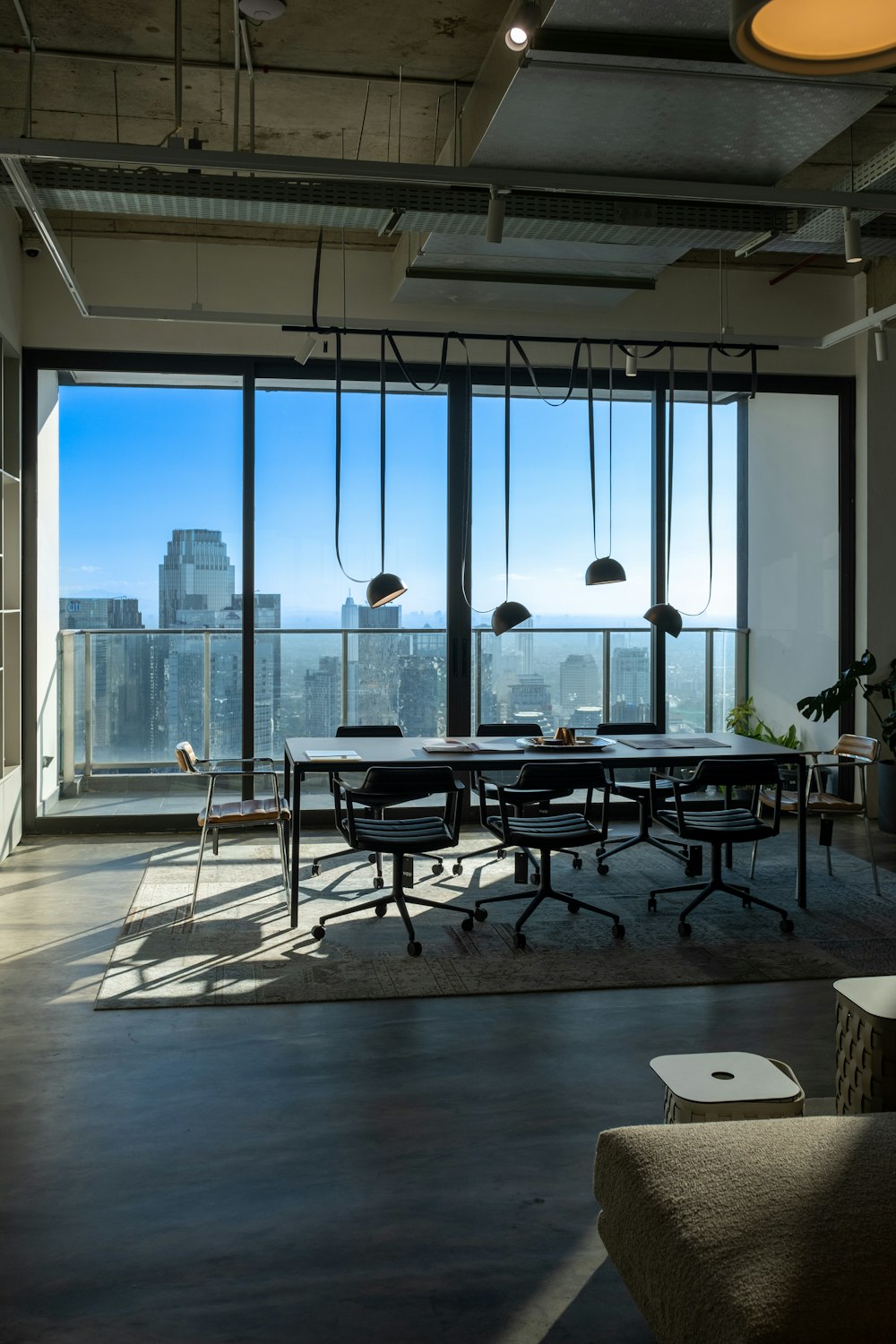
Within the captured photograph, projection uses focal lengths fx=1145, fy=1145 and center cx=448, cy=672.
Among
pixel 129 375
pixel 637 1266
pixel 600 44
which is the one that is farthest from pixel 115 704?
pixel 637 1266

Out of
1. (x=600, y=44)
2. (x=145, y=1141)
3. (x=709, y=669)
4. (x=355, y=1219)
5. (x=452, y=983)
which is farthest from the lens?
(x=709, y=669)

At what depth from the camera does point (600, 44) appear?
391 cm

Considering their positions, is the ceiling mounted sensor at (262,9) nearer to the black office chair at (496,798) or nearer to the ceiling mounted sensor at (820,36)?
the ceiling mounted sensor at (820,36)

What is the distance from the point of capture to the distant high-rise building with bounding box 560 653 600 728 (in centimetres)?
845

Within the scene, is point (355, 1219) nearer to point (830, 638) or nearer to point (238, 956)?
point (238, 956)

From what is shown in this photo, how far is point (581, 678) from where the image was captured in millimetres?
8461

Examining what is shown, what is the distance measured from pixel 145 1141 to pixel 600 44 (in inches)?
148

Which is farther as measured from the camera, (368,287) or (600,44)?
(368,287)

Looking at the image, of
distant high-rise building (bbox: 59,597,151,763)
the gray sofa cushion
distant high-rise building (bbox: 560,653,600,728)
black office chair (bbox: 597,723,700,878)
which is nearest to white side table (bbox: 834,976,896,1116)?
the gray sofa cushion

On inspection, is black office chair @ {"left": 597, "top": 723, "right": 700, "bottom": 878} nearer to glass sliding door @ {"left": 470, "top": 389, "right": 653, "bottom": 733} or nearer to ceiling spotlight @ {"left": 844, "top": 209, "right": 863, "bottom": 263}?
glass sliding door @ {"left": 470, "top": 389, "right": 653, "bottom": 733}

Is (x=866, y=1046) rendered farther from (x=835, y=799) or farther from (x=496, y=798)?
(x=835, y=799)

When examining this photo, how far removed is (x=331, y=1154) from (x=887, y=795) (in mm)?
5489

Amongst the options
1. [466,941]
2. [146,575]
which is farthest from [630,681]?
[466,941]

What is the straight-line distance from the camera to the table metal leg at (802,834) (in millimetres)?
5332
